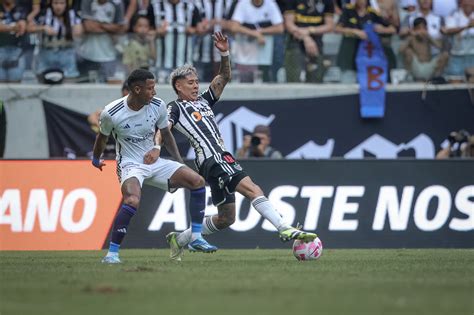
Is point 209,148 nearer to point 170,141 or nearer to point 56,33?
point 170,141

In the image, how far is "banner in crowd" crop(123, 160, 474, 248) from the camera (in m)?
17.6

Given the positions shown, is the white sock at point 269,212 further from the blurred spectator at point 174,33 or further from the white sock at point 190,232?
the blurred spectator at point 174,33

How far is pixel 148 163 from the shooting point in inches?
517

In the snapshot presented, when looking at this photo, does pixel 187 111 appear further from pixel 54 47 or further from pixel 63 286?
pixel 54 47

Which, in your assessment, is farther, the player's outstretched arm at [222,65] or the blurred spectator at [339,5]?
the blurred spectator at [339,5]

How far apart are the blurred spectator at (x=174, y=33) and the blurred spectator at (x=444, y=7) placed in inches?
185

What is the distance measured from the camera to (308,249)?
42.9 ft

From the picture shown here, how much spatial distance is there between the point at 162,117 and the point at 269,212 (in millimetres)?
1739

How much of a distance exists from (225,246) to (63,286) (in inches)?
311

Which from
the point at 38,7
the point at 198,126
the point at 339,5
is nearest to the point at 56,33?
the point at 38,7

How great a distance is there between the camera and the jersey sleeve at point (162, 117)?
13180 millimetres

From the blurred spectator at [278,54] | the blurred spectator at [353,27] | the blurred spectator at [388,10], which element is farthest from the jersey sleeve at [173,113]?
the blurred spectator at [388,10]

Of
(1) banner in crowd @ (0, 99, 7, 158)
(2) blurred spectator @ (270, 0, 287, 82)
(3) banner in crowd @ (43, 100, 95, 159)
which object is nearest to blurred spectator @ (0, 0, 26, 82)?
(1) banner in crowd @ (0, 99, 7, 158)

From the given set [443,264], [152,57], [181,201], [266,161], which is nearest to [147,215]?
[181,201]
